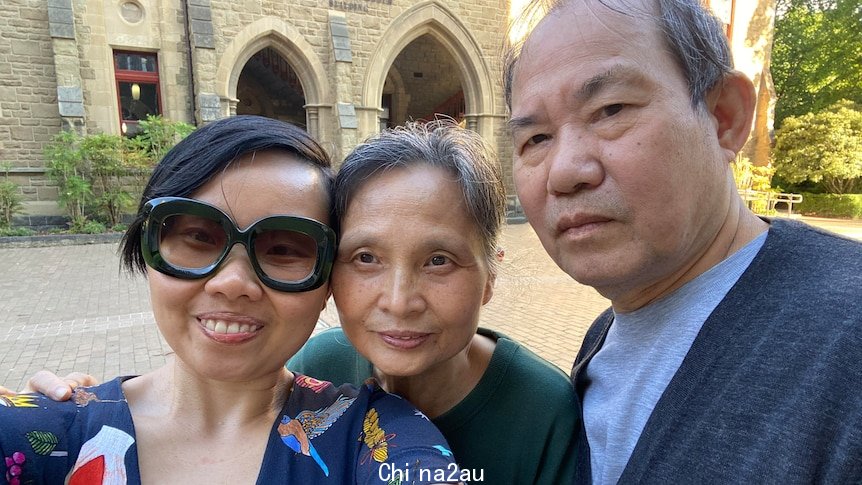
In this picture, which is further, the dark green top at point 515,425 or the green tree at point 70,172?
the green tree at point 70,172

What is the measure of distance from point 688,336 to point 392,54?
15.6m

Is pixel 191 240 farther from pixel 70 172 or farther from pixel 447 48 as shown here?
pixel 447 48

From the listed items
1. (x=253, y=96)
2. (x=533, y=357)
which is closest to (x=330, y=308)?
(x=533, y=357)

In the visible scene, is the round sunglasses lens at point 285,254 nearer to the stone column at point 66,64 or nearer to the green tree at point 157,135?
the green tree at point 157,135

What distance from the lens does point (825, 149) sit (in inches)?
739

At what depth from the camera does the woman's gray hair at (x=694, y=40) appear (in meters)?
1.21

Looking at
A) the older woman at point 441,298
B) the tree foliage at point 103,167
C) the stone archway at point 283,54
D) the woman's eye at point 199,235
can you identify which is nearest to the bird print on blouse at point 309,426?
the older woman at point 441,298

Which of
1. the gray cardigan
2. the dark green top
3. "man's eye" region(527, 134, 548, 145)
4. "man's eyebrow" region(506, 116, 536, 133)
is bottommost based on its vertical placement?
the dark green top

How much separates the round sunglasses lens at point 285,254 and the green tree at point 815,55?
28691mm

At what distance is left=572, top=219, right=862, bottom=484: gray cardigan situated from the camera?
2.89 ft

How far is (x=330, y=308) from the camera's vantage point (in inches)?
269

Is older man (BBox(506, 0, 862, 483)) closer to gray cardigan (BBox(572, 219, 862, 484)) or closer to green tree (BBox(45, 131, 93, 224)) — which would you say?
gray cardigan (BBox(572, 219, 862, 484))

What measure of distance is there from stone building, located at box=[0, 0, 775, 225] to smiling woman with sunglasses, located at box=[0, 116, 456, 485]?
12088 millimetres

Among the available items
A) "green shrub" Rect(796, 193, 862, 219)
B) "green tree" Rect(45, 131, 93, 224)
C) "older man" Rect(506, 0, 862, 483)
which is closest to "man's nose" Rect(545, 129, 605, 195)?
"older man" Rect(506, 0, 862, 483)
